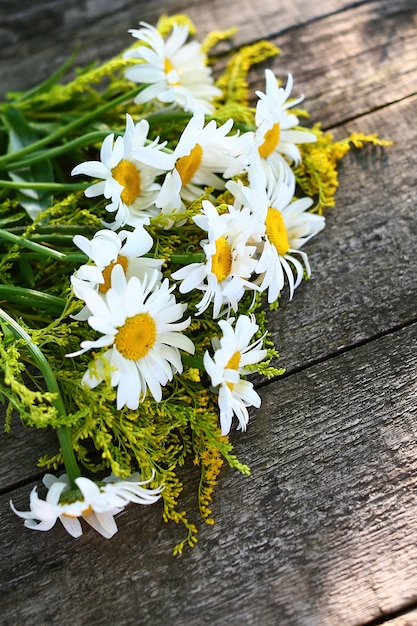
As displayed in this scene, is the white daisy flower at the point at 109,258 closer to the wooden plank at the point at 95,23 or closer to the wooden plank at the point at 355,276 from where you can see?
the wooden plank at the point at 355,276

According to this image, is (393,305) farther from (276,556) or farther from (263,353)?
(276,556)

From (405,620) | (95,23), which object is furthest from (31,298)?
(95,23)

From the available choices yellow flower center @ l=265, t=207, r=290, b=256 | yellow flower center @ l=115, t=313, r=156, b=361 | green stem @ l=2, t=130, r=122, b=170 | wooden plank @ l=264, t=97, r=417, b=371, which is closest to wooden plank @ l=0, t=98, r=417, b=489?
wooden plank @ l=264, t=97, r=417, b=371

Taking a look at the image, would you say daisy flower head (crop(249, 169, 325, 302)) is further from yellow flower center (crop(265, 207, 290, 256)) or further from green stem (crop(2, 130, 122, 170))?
green stem (crop(2, 130, 122, 170))

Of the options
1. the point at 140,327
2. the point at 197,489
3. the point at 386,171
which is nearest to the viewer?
the point at 140,327

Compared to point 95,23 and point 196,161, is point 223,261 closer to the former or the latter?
point 196,161

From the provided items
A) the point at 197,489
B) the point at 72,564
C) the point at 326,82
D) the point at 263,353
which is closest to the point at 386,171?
the point at 326,82
